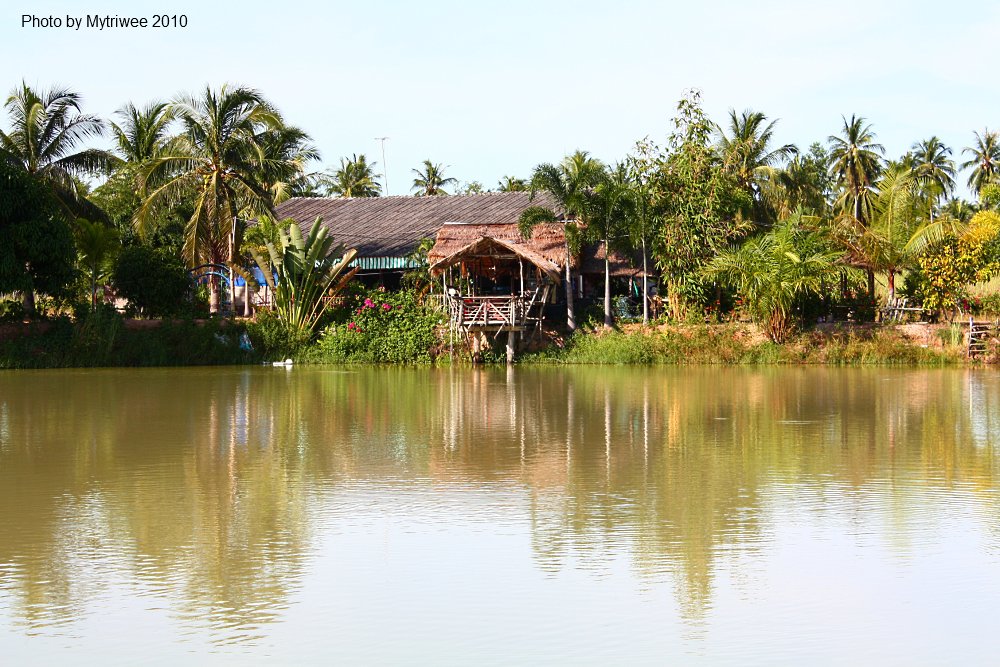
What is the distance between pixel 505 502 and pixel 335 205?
101 feet

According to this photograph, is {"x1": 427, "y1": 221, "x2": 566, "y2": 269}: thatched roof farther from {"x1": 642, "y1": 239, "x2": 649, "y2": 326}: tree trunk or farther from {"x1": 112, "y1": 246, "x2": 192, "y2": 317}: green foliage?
{"x1": 112, "y1": 246, "x2": 192, "y2": 317}: green foliage

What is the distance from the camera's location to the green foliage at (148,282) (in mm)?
31953

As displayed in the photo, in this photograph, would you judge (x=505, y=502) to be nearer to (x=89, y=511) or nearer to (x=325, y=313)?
(x=89, y=511)

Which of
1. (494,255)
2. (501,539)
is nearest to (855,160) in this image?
(494,255)

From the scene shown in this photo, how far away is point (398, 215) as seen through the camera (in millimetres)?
38125

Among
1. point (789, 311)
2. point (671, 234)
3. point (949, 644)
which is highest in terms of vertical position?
point (671, 234)

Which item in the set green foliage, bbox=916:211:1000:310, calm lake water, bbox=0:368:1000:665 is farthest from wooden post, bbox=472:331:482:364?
calm lake water, bbox=0:368:1000:665

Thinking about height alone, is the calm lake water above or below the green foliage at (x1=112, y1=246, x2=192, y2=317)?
below

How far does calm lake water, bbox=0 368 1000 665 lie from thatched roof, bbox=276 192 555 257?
1925cm

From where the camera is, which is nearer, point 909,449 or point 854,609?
point 854,609

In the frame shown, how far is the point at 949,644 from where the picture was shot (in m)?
6.07

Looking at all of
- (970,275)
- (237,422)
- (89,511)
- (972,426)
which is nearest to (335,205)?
(970,275)

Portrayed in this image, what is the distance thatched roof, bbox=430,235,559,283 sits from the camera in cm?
3109

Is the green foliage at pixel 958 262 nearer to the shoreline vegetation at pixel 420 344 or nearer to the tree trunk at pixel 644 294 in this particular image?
the shoreline vegetation at pixel 420 344
